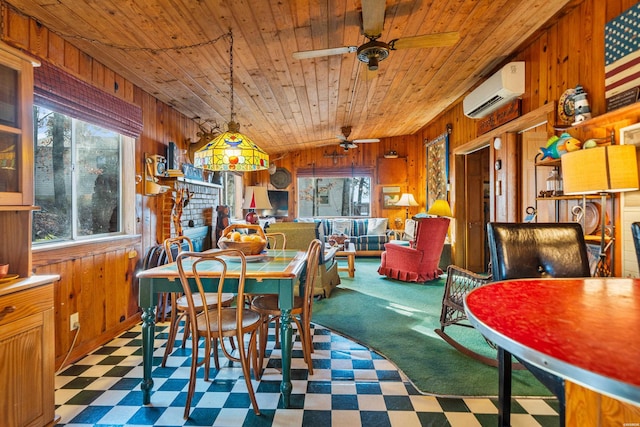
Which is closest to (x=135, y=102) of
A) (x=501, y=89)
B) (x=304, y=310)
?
(x=304, y=310)

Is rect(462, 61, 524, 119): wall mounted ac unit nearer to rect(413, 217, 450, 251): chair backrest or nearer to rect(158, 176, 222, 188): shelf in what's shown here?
rect(413, 217, 450, 251): chair backrest

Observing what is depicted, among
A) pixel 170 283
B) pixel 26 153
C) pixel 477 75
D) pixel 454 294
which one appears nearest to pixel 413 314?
pixel 454 294

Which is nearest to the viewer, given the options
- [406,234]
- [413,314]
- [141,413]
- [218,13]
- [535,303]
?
[535,303]

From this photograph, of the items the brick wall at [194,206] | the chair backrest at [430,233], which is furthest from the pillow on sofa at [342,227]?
the brick wall at [194,206]

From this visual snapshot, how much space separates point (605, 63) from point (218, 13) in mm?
2739

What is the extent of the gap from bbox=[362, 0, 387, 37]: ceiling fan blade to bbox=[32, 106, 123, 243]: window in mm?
2290

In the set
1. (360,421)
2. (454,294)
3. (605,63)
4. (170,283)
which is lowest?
(360,421)

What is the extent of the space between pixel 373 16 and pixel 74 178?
2.52 meters

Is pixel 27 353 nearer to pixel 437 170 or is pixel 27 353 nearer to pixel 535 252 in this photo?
pixel 535 252

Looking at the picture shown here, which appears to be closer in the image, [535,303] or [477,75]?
[535,303]

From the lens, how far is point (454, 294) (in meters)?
2.69

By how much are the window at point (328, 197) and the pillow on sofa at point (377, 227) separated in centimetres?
85

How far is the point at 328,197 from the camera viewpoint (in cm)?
816

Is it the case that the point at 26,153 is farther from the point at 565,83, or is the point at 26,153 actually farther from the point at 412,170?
the point at 412,170
